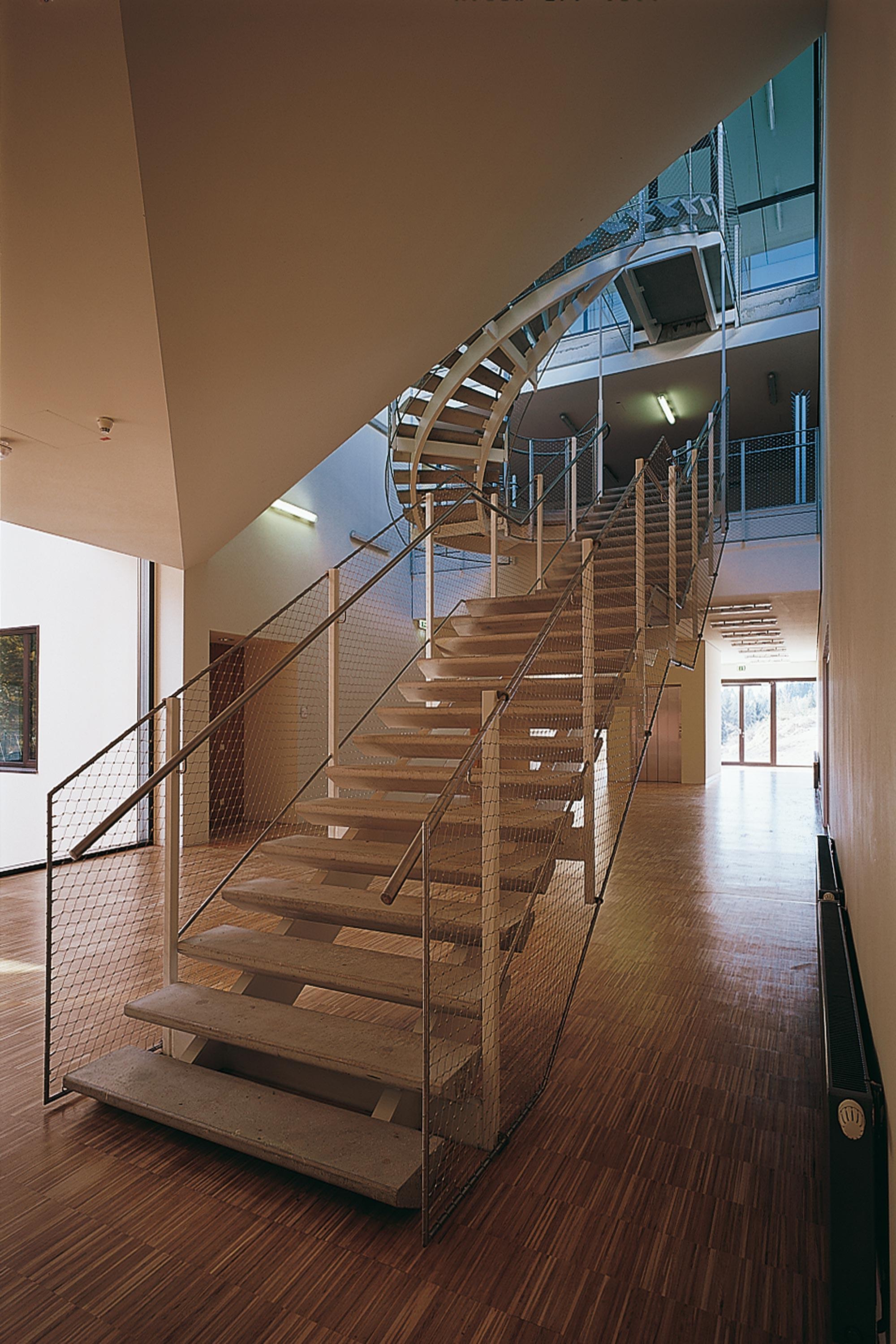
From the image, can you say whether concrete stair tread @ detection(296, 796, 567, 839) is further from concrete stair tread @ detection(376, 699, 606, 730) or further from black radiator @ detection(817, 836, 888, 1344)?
black radiator @ detection(817, 836, 888, 1344)

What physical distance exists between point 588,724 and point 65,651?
5639mm

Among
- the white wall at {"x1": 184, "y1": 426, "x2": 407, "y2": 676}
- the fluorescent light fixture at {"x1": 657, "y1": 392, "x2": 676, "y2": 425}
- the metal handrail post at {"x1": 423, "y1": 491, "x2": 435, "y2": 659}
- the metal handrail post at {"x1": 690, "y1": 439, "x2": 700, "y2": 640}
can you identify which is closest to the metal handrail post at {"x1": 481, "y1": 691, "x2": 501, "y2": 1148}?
the metal handrail post at {"x1": 423, "y1": 491, "x2": 435, "y2": 659}

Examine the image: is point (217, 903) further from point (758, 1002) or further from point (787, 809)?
point (787, 809)

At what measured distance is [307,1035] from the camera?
93.2 inches

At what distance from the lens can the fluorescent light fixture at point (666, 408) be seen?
35.1 ft

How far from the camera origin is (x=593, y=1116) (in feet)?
7.79

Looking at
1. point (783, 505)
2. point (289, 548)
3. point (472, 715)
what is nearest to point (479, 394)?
point (289, 548)

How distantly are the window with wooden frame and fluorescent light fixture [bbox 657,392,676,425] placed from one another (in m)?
8.44

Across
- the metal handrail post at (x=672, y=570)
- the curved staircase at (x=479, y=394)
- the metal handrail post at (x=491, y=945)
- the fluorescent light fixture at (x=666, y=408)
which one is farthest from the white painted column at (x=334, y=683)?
the fluorescent light fixture at (x=666, y=408)

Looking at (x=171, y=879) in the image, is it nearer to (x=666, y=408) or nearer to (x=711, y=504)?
(x=711, y=504)

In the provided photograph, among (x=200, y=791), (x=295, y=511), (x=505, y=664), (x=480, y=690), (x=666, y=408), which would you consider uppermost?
(x=666, y=408)

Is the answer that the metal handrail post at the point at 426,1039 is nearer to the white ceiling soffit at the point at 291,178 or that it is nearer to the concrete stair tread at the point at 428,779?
the concrete stair tread at the point at 428,779

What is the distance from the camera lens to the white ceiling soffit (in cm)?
215

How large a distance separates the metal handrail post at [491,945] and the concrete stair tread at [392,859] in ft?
0.49
